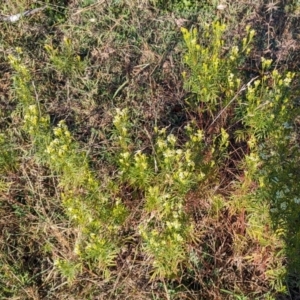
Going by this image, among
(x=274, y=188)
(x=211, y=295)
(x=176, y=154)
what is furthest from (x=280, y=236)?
(x=176, y=154)

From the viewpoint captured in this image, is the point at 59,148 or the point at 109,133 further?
the point at 109,133

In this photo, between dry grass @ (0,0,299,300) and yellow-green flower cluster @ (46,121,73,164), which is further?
dry grass @ (0,0,299,300)

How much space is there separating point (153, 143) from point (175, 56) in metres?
0.93

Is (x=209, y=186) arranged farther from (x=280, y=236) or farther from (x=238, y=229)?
(x=280, y=236)

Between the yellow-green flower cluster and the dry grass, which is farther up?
the yellow-green flower cluster

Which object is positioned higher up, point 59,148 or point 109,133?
point 59,148

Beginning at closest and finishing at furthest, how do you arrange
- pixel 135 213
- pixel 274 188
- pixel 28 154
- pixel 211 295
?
pixel 274 188 → pixel 211 295 → pixel 135 213 → pixel 28 154

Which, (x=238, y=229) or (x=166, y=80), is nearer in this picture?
(x=238, y=229)

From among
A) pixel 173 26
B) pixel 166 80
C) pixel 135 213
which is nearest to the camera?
pixel 135 213

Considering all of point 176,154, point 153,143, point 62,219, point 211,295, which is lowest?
point 211,295

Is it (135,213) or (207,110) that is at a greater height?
(207,110)

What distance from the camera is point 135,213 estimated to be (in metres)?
3.36

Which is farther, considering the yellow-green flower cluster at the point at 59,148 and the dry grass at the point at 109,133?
the dry grass at the point at 109,133

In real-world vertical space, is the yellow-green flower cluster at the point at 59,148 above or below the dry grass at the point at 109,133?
above
